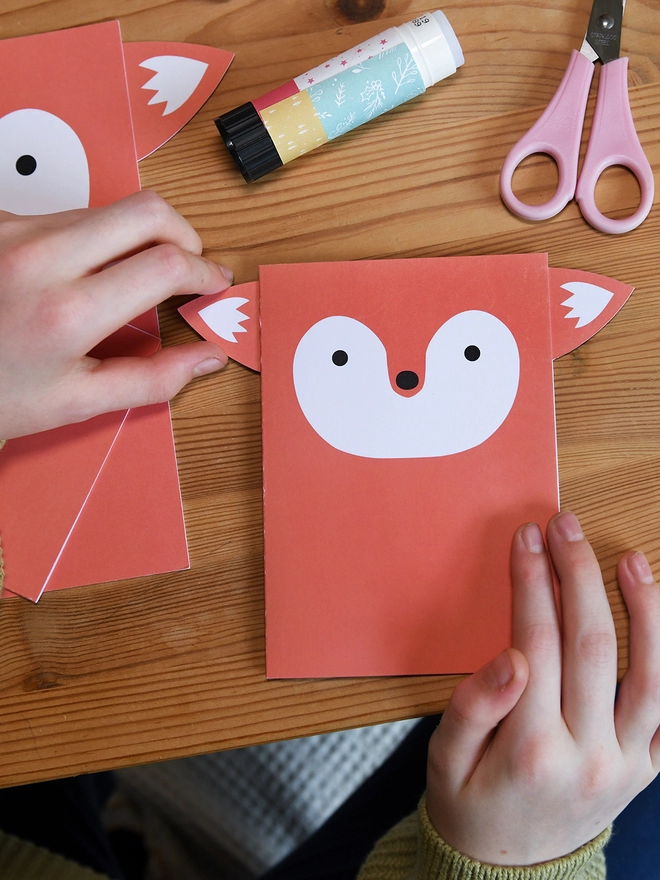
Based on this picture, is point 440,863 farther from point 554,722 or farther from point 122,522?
point 122,522

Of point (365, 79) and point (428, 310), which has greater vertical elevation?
point (365, 79)

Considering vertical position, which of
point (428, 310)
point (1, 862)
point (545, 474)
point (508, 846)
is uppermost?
point (428, 310)

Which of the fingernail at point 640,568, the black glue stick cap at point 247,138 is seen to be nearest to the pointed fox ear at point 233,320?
the black glue stick cap at point 247,138

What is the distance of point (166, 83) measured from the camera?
2.03 feet

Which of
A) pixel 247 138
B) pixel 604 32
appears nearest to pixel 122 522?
pixel 247 138

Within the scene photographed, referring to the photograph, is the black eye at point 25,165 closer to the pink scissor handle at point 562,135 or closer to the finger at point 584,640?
the pink scissor handle at point 562,135

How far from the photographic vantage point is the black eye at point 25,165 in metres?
0.61

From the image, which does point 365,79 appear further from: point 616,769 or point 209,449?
point 616,769

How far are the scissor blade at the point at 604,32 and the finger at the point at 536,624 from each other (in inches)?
16.7

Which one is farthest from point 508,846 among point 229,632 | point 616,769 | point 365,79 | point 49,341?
point 365,79

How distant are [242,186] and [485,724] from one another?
51 centimetres

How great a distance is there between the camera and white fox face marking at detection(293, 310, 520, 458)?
0.58 metres

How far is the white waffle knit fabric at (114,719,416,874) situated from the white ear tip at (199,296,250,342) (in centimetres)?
75

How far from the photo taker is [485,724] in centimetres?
53
